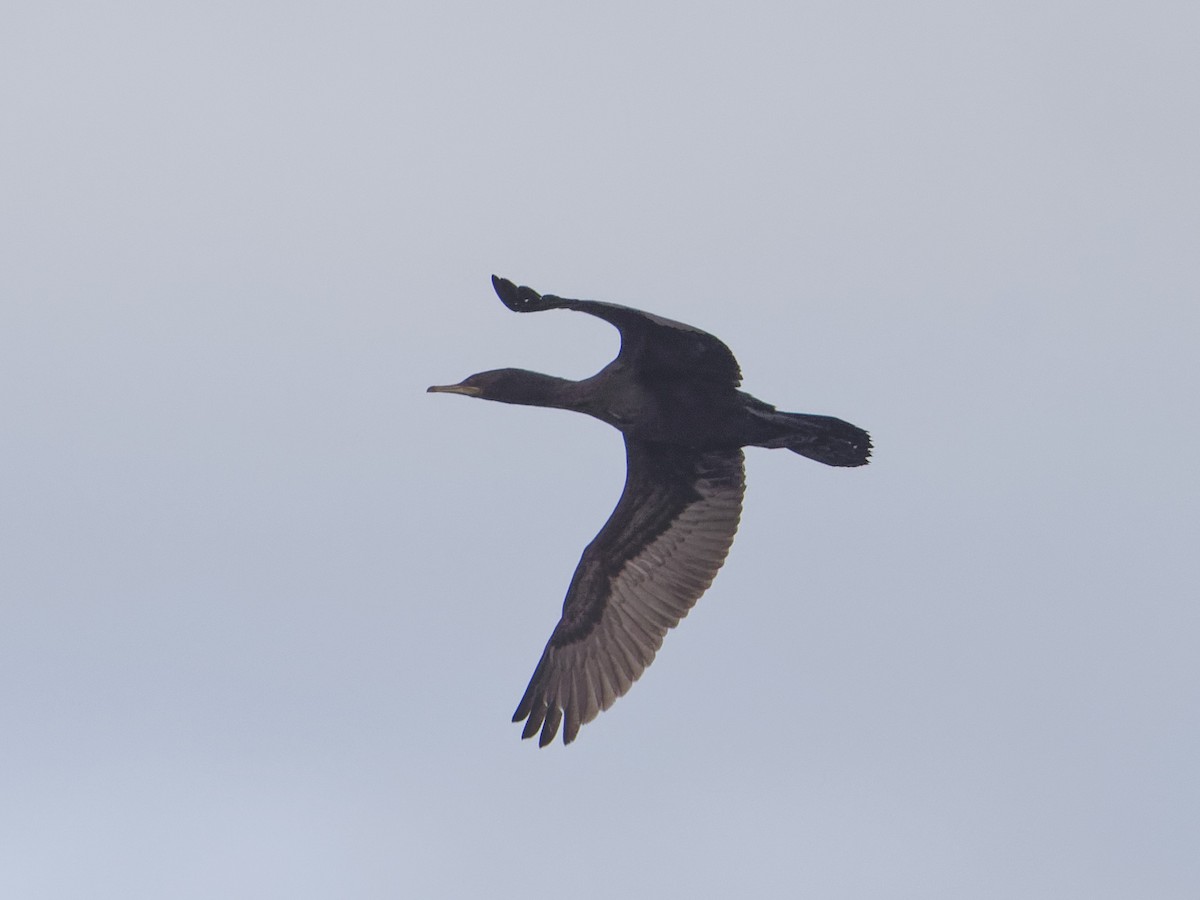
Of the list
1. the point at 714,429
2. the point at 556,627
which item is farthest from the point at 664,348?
the point at 556,627

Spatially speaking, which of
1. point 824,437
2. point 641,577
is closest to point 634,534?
point 641,577

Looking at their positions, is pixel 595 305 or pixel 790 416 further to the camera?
pixel 790 416

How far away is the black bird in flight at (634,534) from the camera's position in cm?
1324

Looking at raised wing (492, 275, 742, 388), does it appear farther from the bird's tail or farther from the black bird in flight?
the bird's tail

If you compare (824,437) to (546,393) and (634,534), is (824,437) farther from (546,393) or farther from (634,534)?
(634,534)

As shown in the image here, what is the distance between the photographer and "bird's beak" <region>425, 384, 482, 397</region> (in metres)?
13.6

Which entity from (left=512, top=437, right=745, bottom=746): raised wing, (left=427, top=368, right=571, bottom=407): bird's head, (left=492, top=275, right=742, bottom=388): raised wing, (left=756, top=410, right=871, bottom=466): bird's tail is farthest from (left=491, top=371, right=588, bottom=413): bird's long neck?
(left=756, top=410, right=871, bottom=466): bird's tail

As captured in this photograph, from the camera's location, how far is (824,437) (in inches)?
510

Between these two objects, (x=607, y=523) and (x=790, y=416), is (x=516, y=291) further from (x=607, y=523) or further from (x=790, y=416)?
(x=607, y=523)

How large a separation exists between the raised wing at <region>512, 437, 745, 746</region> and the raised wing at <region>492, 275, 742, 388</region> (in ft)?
4.58

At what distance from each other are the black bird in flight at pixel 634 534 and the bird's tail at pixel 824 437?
43 millimetres

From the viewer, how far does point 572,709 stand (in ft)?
47.2

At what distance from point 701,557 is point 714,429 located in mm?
1570

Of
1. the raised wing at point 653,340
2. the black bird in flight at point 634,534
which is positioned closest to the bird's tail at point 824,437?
the black bird in flight at point 634,534
